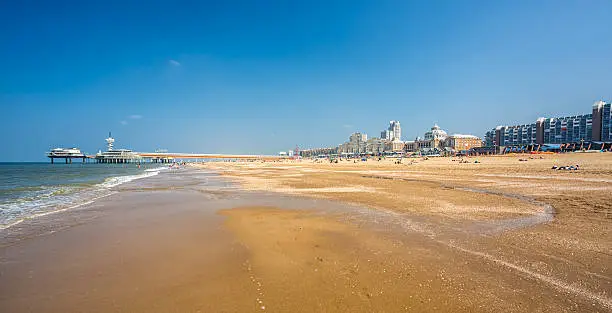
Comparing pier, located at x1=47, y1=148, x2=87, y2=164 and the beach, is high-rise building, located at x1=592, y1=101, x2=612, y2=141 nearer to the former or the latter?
the beach

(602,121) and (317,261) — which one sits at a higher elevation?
(602,121)

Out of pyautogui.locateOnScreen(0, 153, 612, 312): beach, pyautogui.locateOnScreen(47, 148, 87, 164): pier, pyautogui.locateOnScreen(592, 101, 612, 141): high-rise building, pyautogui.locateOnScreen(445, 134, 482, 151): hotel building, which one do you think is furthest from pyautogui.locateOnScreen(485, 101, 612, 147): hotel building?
pyautogui.locateOnScreen(47, 148, 87, 164): pier

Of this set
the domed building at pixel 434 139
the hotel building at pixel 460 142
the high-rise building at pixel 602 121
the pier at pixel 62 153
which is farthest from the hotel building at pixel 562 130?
the pier at pixel 62 153

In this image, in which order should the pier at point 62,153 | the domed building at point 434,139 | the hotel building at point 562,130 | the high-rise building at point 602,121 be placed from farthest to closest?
the domed building at point 434,139, the pier at point 62,153, the hotel building at point 562,130, the high-rise building at point 602,121

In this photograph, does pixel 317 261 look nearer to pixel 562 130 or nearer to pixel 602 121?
pixel 602 121

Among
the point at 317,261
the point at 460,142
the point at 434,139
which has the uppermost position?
the point at 434,139

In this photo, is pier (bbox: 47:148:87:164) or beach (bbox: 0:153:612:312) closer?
beach (bbox: 0:153:612:312)

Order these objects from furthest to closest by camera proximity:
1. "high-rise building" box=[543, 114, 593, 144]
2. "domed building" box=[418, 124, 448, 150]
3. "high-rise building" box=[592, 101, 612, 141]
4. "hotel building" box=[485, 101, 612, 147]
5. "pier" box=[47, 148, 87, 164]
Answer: "domed building" box=[418, 124, 448, 150] < "pier" box=[47, 148, 87, 164] < "high-rise building" box=[543, 114, 593, 144] < "hotel building" box=[485, 101, 612, 147] < "high-rise building" box=[592, 101, 612, 141]

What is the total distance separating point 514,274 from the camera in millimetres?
3891

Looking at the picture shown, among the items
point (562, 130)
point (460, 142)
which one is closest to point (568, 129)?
point (562, 130)

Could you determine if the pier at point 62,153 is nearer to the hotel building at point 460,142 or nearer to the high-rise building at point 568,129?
the hotel building at point 460,142

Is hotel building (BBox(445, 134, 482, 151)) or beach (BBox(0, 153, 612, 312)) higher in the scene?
hotel building (BBox(445, 134, 482, 151))

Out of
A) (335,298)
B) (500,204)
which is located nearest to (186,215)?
(335,298)

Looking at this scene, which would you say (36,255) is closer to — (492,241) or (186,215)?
(186,215)
